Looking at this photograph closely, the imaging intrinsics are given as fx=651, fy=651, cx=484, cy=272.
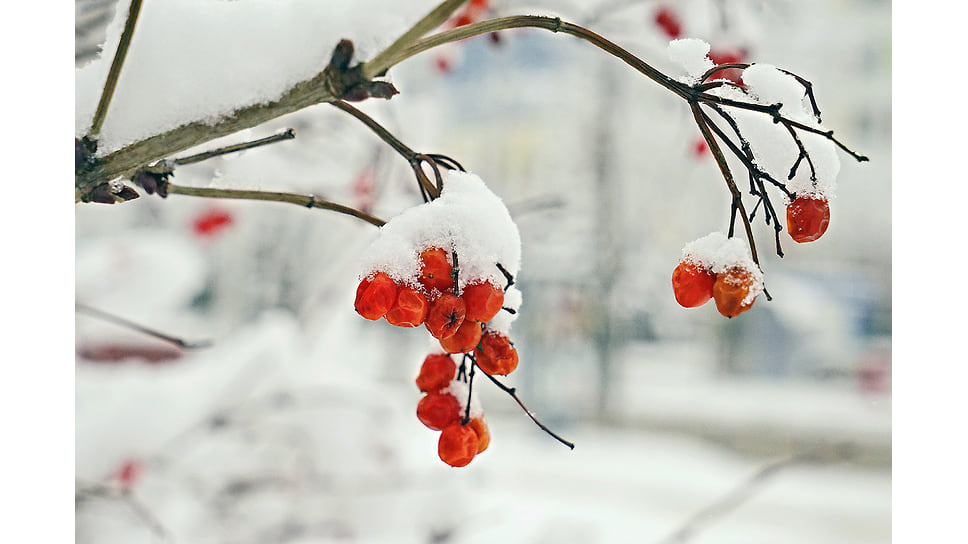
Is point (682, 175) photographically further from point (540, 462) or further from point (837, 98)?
point (540, 462)

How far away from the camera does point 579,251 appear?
12.3 feet

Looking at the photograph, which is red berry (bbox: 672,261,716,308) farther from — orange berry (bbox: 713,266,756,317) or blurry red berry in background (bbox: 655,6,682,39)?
blurry red berry in background (bbox: 655,6,682,39)

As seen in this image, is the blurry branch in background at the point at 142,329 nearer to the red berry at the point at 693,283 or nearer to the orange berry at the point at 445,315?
the orange berry at the point at 445,315

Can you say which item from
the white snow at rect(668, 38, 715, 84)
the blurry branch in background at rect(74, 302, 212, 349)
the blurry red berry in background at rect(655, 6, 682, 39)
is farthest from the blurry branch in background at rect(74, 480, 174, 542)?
the blurry red berry in background at rect(655, 6, 682, 39)

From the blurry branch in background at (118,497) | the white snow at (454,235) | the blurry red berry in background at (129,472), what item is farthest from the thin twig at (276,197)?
the blurry red berry in background at (129,472)

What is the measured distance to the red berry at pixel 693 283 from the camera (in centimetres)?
38

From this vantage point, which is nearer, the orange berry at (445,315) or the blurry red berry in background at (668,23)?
the orange berry at (445,315)

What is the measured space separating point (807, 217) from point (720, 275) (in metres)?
0.06

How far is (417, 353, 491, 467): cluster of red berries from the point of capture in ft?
1.38

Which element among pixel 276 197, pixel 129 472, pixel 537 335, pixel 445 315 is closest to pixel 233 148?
pixel 276 197

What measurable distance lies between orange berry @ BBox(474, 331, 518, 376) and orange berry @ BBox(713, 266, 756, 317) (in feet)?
0.40

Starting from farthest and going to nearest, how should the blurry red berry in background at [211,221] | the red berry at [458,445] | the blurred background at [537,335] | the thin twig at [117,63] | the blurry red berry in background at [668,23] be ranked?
the blurred background at [537,335]
the blurry red berry in background at [211,221]
the blurry red berry in background at [668,23]
the red berry at [458,445]
the thin twig at [117,63]

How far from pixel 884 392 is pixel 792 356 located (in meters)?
0.53

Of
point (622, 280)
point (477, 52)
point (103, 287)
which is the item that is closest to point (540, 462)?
point (622, 280)
